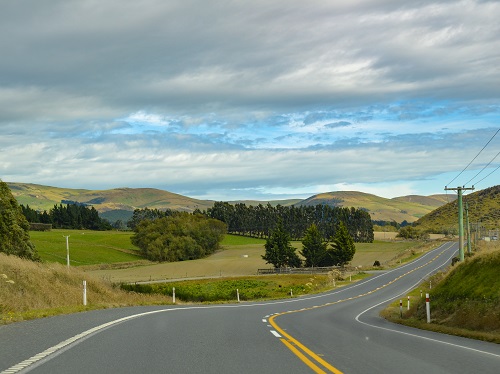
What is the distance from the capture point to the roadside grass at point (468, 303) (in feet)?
65.9

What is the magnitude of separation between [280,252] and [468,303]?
100 metres

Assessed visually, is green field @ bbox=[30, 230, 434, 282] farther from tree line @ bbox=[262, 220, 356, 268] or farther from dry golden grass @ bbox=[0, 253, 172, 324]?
dry golden grass @ bbox=[0, 253, 172, 324]

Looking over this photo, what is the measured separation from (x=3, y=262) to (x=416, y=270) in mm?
77446

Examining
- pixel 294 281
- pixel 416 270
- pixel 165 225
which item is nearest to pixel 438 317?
pixel 294 281

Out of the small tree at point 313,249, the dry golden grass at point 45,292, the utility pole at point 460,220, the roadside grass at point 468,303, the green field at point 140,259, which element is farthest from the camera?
the small tree at point 313,249

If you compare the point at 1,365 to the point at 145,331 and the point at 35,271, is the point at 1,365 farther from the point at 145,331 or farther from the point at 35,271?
the point at 35,271

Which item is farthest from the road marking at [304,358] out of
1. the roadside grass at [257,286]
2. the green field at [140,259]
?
the green field at [140,259]

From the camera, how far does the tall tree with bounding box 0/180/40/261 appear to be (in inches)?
2454

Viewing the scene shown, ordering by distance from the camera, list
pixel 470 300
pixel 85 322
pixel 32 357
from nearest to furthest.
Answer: pixel 32 357, pixel 85 322, pixel 470 300

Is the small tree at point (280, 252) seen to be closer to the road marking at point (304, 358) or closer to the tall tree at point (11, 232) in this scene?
the tall tree at point (11, 232)

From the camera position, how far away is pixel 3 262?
28969mm

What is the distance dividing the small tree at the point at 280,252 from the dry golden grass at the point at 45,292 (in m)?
87.1

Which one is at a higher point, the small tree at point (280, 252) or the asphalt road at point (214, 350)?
the asphalt road at point (214, 350)

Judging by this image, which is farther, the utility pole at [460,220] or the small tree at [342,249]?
the small tree at [342,249]
